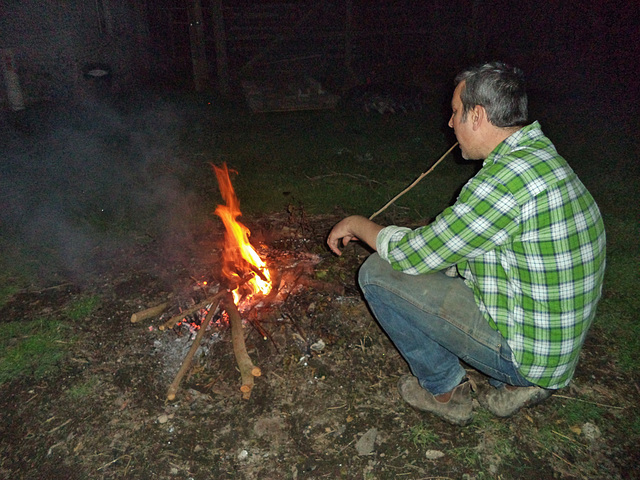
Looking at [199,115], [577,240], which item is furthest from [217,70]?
[577,240]

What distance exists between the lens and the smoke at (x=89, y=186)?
5105 mm

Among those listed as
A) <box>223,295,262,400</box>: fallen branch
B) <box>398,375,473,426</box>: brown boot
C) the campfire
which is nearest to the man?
<box>398,375,473,426</box>: brown boot

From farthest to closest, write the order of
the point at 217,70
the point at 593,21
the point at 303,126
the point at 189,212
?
the point at 593,21, the point at 217,70, the point at 303,126, the point at 189,212

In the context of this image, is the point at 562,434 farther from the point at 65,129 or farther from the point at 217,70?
the point at 217,70

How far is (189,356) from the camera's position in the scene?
333 centimetres

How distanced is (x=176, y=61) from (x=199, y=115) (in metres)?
5.85

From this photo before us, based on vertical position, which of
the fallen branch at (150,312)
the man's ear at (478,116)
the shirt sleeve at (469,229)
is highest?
the man's ear at (478,116)

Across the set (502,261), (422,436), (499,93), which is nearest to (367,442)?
Answer: (422,436)

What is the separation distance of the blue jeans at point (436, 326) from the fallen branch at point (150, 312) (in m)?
1.93

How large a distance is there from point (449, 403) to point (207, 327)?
1.97 meters

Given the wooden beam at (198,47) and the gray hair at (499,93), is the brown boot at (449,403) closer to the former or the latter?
the gray hair at (499,93)

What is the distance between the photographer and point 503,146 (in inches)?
93.8

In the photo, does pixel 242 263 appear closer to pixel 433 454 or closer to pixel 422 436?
pixel 422 436

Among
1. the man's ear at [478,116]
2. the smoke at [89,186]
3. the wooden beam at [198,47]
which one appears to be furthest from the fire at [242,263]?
the wooden beam at [198,47]
